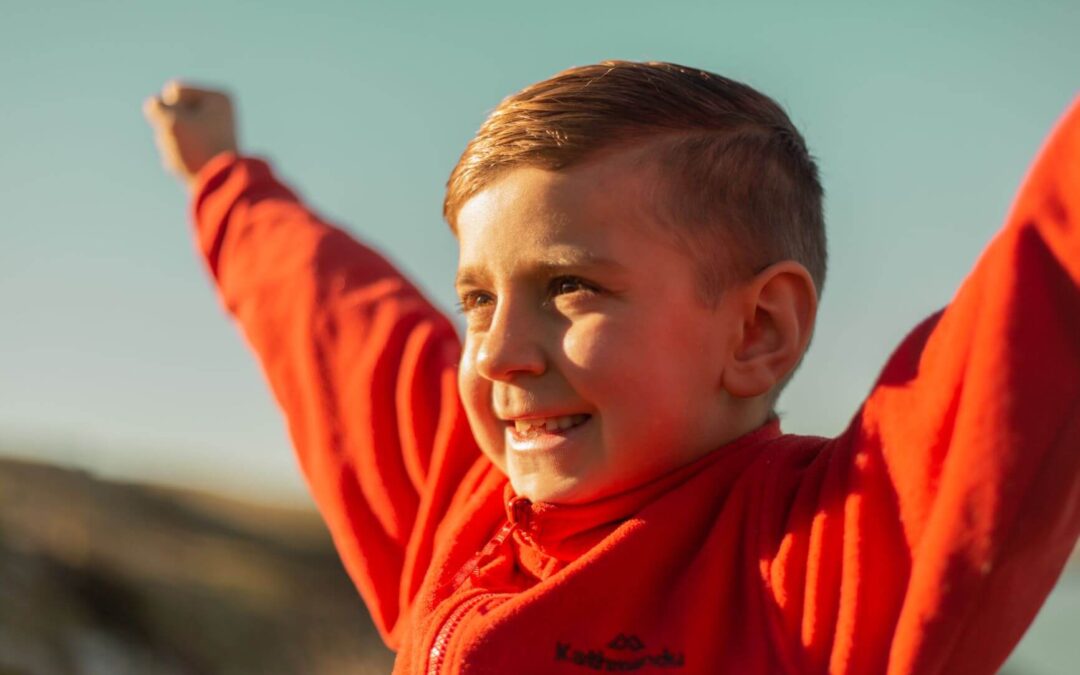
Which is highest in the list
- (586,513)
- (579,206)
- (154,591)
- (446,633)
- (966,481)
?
(579,206)

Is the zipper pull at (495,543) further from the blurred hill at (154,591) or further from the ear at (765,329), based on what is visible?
the blurred hill at (154,591)

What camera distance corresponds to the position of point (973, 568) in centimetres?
94

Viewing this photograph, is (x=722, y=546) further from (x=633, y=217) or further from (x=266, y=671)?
(x=266, y=671)

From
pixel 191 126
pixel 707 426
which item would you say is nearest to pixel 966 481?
pixel 707 426

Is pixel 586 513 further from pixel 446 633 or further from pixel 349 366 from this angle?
pixel 349 366

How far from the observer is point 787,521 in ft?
3.65

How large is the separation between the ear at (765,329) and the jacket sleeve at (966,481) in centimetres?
15

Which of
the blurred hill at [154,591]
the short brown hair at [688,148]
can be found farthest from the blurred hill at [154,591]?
the short brown hair at [688,148]

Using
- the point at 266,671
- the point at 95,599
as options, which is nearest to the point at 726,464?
the point at 266,671

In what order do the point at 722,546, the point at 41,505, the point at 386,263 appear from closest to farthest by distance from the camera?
the point at 722,546 → the point at 386,263 → the point at 41,505

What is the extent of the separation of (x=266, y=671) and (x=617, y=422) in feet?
7.51

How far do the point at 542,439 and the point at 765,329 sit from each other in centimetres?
23

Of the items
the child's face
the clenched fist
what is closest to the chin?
the child's face

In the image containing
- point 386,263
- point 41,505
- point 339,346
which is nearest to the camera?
point 339,346
